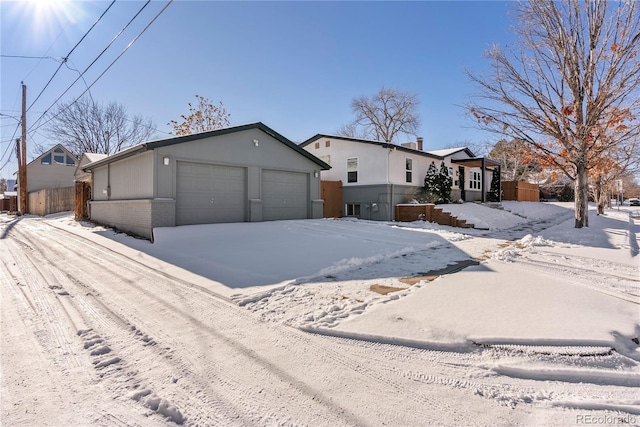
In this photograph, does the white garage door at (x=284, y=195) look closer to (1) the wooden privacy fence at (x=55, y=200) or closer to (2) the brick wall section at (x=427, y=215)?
(2) the brick wall section at (x=427, y=215)

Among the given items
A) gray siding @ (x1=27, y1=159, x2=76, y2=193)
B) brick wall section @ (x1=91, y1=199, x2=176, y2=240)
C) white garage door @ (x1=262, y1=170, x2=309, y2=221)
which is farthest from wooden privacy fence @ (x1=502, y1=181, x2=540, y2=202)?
gray siding @ (x1=27, y1=159, x2=76, y2=193)

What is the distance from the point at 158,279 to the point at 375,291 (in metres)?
3.75

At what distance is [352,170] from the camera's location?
56.8 ft

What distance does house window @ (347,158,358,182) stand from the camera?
17188 millimetres

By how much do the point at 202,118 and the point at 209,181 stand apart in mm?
19033

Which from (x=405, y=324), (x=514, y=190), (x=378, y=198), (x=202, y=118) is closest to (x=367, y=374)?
(x=405, y=324)

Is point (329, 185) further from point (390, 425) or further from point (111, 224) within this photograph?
point (390, 425)

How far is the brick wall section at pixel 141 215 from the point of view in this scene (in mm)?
9289

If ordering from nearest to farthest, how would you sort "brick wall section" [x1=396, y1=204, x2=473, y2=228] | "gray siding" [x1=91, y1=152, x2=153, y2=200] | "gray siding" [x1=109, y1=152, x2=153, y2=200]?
"gray siding" [x1=109, y1=152, x2=153, y2=200]
"gray siding" [x1=91, y1=152, x2=153, y2=200]
"brick wall section" [x1=396, y1=204, x2=473, y2=228]

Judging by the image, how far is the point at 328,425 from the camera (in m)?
1.96

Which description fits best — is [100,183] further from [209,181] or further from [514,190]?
[514,190]

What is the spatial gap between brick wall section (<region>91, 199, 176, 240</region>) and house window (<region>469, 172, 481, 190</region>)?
21.2 m

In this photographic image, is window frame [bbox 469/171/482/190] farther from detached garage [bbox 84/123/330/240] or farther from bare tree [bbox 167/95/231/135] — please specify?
bare tree [bbox 167/95/231/135]

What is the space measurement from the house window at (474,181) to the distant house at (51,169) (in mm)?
35773
